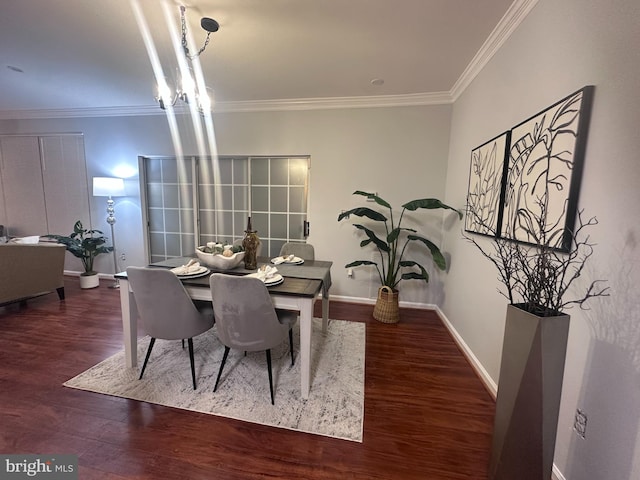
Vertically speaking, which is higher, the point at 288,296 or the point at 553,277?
the point at 553,277

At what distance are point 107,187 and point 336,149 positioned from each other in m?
3.48

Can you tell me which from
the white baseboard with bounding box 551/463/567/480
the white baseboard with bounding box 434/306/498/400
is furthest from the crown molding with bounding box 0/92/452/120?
the white baseboard with bounding box 551/463/567/480

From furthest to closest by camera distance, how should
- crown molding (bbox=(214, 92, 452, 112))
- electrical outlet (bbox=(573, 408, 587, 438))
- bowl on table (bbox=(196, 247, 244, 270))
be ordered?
crown molding (bbox=(214, 92, 452, 112))
bowl on table (bbox=(196, 247, 244, 270))
electrical outlet (bbox=(573, 408, 587, 438))

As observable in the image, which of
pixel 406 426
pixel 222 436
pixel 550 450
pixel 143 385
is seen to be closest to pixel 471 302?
pixel 406 426

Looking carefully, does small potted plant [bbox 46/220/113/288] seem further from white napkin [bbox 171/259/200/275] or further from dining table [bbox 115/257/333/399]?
white napkin [bbox 171/259/200/275]

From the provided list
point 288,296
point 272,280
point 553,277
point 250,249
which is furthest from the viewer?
point 250,249

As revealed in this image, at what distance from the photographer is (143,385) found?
1.94m

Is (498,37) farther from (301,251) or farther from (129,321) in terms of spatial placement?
(129,321)

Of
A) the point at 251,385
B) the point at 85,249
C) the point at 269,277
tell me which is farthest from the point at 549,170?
the point at 85,249

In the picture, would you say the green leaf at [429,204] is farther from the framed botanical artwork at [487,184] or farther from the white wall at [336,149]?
the white wall at [336,149]

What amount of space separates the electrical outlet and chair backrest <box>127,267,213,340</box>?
2211 millimetres

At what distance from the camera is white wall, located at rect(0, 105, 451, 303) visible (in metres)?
3.39

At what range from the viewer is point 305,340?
1.77 m

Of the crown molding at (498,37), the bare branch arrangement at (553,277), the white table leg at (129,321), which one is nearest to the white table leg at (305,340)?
the bare branch arrangement at (553,277)
